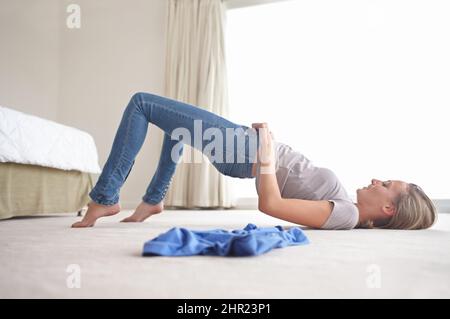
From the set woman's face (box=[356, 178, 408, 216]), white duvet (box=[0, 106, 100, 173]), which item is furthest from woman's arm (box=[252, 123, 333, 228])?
white duvet (box=[0, 106, 100, 173])

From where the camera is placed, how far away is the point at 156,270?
2.49 feet

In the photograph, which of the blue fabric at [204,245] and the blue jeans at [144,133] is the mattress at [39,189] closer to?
the blue jeans at [144,133]

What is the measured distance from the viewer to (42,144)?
2.13 meters

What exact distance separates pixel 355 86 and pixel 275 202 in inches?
99.7

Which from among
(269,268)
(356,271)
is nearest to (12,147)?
(269,268)

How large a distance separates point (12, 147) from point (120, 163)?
0.78 meters

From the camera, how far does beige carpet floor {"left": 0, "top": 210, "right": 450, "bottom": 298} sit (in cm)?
64

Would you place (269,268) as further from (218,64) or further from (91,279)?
(218,64)

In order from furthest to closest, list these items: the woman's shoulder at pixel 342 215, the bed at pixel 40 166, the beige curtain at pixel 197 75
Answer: the beige curtain at pixel 197 75, the bed at pixel 40 166, the woman's shoulder at pixel 342 215

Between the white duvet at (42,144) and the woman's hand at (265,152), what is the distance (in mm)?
1245

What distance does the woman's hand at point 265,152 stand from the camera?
1.44m

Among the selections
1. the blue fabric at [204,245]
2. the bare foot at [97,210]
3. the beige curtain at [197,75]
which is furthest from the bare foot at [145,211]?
the beige curtain at [197,75]

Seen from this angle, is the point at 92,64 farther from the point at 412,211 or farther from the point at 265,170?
the point at 412,211

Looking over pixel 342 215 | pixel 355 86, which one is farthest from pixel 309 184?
pixel 355 86
